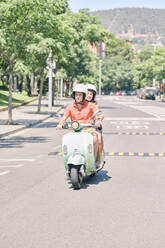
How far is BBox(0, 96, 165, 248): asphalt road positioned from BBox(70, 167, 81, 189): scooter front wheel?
128 mm

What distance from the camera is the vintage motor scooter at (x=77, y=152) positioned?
921 centimetres

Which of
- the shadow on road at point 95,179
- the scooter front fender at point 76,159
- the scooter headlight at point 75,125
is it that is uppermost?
the scooter headlight at point 75,125

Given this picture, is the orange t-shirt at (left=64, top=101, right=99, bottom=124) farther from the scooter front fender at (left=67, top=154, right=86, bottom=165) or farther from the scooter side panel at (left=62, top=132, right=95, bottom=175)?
the scooter front fender at (left=67, top=154, right=86, bottom=165)

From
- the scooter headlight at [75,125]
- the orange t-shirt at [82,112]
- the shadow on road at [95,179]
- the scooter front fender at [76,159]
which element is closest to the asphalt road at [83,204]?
the shadow on road at [95,179]

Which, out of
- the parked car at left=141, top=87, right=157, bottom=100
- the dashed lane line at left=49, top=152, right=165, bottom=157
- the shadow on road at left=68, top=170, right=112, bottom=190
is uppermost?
the shadow on road at left=68, top=170, right=112, bottom=190

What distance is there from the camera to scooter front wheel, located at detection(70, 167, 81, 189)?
30.0 feet

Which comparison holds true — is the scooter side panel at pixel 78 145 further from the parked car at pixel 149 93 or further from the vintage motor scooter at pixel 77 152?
the parked car at pixel 149 93

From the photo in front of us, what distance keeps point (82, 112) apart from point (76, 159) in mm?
1147

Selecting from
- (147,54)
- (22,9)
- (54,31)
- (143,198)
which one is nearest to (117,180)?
(143,198)

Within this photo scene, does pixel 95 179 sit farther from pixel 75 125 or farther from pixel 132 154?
pixel 132 154

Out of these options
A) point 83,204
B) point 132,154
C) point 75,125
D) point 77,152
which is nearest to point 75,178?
point 77,152

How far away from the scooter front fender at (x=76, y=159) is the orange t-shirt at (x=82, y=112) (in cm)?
93

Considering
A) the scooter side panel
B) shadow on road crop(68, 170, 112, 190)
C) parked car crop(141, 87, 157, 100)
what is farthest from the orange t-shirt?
parked car crop(141, 87, 157, 100)

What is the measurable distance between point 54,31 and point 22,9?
341cm
